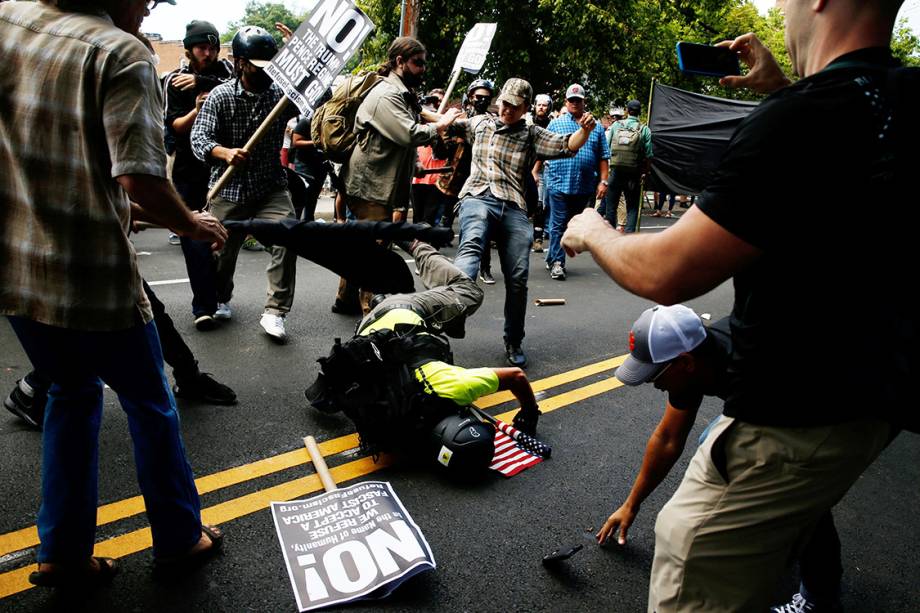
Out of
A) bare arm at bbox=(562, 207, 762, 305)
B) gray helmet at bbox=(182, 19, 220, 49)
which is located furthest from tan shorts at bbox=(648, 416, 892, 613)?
gray helmet at bbox=(182, 19, 220, 49)

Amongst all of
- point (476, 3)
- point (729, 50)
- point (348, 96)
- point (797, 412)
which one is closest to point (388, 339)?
point (729, 50)

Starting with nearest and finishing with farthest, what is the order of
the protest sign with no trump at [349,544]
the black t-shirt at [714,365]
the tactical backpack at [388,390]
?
the black t-shirt at [714,365] → the protest sign with no trump at [349,544] → the tactical backpack at [388,390]

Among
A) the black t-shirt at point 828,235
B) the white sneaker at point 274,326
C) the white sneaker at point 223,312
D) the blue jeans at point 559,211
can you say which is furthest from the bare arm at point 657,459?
the blue jeans at point 559,211

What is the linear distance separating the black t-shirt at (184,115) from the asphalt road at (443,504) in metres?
1.37

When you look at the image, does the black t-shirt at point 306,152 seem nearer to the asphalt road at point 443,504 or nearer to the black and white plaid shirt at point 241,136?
the black and white plaid shirt at point 241,136

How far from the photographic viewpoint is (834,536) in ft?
7.34

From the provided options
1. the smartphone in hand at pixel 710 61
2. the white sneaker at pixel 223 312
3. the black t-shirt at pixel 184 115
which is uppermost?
the smartphone in hand at pixel 710 61

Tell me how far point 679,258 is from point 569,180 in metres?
7.09

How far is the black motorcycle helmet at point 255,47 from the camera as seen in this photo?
15.0 ft

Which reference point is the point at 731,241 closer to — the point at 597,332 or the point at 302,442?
the point at 302,442

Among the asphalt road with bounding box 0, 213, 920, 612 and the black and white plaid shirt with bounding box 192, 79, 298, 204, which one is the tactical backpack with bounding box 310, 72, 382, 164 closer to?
the black and white plaid shirt with bounding box 192, 79, 298, 204

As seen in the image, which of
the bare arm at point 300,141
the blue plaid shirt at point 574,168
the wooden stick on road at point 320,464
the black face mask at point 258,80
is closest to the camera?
the wooden stick on road at point 320,464

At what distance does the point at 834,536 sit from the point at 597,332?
375 centimetres

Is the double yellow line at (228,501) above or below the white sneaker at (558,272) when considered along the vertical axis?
above
